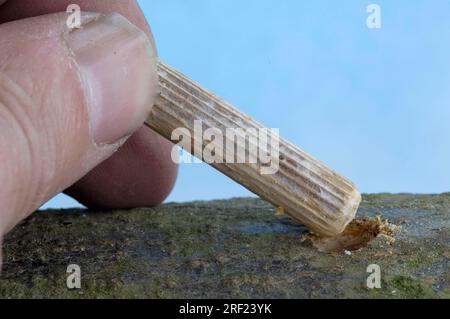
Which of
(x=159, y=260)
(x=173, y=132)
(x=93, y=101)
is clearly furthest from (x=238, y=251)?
(x=93, y=101)

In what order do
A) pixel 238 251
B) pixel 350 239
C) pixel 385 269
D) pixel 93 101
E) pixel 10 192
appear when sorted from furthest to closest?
pixel 350 239 → pixel 238 251 → pixel 385 269 → pixel 93 101 → pixel 10 192

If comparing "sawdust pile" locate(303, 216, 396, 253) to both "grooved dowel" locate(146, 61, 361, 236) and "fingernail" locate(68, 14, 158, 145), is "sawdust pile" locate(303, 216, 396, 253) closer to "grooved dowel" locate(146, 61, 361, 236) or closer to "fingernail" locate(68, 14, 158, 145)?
"grooved dowel" locate(146, 61, 361, 236)

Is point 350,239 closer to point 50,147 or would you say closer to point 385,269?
point 385,269

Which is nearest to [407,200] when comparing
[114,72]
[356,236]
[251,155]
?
[356,236]

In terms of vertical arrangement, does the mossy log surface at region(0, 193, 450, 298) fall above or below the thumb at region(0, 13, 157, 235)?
below

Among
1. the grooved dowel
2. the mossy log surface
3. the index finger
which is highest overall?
the index finger

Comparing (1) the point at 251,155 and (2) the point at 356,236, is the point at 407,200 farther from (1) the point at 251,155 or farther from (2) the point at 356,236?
(1) the point at 251,155

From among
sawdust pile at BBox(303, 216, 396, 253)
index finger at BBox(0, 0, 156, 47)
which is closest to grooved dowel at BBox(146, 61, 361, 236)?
sawdust pile at BBox(303, 216, 396, 253)
